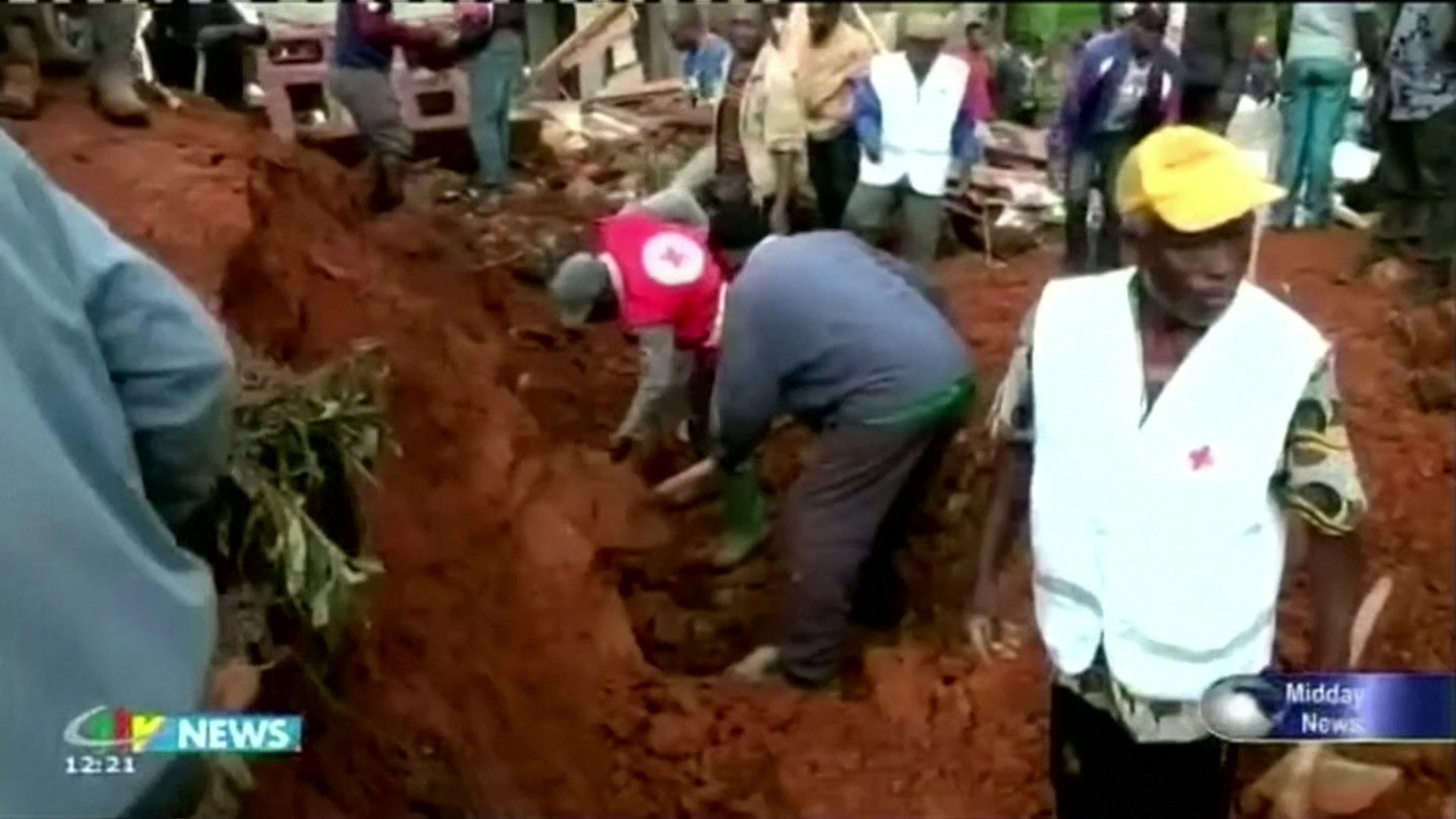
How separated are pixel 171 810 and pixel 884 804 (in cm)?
61

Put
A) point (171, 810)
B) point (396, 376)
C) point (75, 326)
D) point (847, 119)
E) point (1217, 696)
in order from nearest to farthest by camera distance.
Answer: point (75, 326) → point (171, 810) → point (1217, 696) → point (847, 119) → point (396, 376)

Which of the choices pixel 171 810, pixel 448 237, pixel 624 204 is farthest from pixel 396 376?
pixel 171 810

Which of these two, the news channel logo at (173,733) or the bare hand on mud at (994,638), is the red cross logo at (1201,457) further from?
the news channel logo at (173,733)

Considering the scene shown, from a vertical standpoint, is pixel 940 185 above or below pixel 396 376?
above

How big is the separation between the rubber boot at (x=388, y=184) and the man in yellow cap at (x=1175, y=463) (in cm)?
51

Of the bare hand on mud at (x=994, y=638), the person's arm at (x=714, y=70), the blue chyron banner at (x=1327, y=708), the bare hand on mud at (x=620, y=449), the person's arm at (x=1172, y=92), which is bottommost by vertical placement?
the bare hand on mud at (x=994, y=638)

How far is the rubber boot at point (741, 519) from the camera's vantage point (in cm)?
180

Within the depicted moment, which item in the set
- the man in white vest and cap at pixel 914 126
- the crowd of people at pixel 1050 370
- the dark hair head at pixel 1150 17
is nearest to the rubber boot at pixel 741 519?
the crowd of people at pixel 1050 370

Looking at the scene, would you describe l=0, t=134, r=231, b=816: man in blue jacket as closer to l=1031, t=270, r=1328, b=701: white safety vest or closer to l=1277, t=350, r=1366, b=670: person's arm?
l=1031, t=270, r=1328, b=701: white safety vest

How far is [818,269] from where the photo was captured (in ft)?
5.71

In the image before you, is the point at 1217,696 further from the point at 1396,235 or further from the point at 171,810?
the point at 171,810

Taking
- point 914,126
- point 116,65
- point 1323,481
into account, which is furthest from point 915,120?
point 116,65

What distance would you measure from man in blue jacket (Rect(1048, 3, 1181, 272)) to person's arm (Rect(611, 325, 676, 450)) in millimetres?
322

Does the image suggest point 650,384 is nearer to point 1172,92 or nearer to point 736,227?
point 736,227
